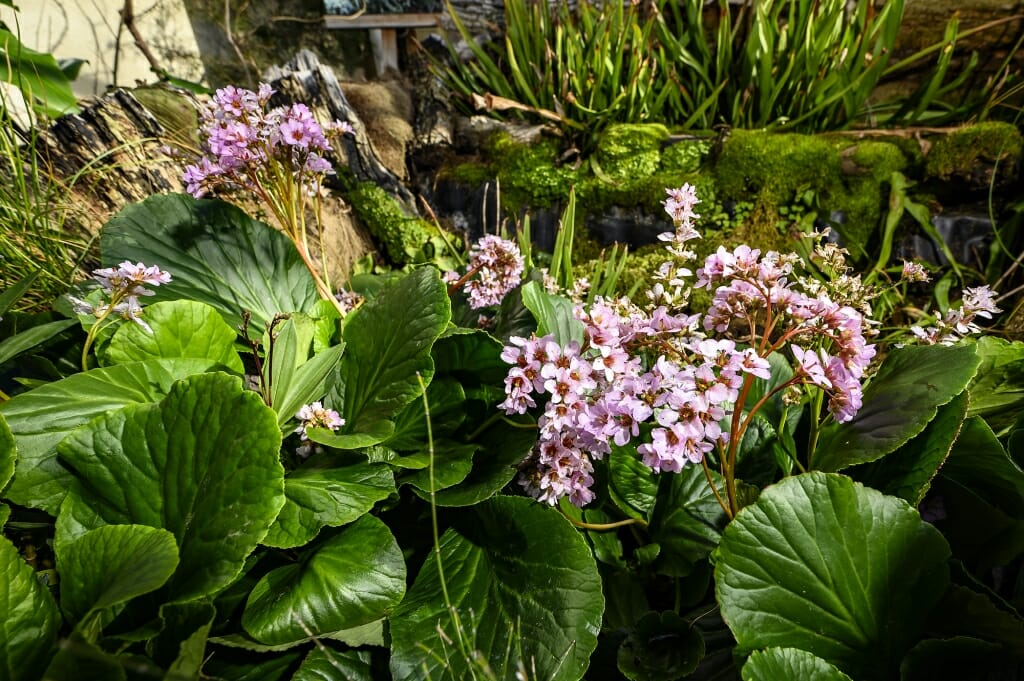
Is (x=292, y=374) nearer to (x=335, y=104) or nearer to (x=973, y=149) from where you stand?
(x=335, y=104)

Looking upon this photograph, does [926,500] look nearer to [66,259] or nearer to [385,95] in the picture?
[66,259]

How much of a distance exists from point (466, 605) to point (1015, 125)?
2423 mm

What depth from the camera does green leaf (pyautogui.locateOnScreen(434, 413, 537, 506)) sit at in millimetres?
834

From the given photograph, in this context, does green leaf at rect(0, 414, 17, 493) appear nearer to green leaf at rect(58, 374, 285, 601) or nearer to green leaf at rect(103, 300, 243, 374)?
green leaf at rect(58, 374, 285, 601)

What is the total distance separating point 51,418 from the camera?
0.82 meters

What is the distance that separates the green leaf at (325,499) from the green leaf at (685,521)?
46 centimetres

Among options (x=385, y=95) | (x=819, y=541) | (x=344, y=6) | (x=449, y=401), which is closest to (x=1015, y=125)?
(x=819, y=541)

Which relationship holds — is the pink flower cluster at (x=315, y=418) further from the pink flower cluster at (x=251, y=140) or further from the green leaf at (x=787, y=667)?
the green leaf at (x=787, y=667)

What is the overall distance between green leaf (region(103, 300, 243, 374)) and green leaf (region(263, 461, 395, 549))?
35 centimetres

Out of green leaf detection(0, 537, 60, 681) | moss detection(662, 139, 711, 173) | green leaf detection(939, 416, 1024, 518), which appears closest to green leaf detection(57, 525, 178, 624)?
green leaf detection(0, 537, 60, 681)

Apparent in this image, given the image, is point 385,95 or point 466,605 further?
point 385,95

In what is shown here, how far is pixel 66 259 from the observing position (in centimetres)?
158

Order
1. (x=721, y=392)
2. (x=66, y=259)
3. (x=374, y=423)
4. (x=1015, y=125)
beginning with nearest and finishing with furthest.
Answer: (x=721, y=392), (x=374, y=423), (x=66, y=259), (x=1015, y=125)

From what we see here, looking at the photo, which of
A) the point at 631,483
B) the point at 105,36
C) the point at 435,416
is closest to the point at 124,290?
the point at 435,416
